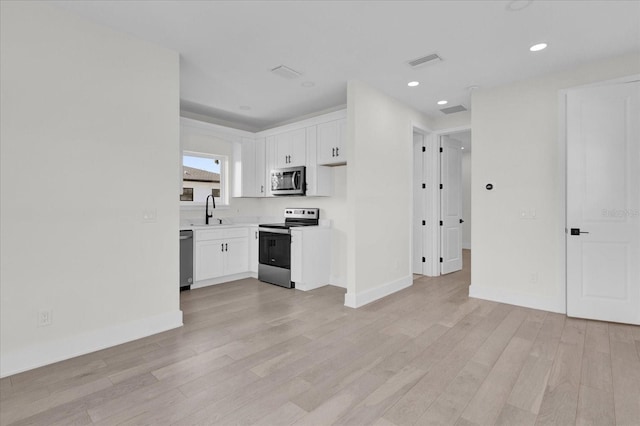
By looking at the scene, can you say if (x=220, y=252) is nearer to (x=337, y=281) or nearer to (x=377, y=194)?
(x=337, y=281)

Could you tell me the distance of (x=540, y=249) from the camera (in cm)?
371

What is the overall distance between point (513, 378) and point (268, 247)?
356 centimetres

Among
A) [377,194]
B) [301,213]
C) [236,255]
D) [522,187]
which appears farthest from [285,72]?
[522,187]

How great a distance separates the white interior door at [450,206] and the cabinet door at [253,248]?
3115mm

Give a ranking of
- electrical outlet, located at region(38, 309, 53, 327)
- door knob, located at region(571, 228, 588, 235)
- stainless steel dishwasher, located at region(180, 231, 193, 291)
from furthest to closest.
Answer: stainless steel dishwasher, located at region(180, 231, 193, 291) < door knob, located at region(571, 228, 588, 235) < electrical outlet, located at region(38, 309, 53, 327)

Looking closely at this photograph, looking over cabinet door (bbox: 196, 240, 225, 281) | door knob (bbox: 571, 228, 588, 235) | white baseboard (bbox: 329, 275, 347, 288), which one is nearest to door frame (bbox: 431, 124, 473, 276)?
white baseboard (bbox: 329, 275, 347, 288)

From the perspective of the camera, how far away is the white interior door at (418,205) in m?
5.49

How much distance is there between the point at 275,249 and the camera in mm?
4867

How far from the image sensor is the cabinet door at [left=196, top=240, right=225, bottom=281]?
181 inches

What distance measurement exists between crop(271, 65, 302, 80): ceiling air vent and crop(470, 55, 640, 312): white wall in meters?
2.37

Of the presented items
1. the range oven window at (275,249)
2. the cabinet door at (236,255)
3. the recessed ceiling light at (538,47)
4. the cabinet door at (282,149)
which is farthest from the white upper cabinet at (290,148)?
the recessed ceiling light at (538,47)

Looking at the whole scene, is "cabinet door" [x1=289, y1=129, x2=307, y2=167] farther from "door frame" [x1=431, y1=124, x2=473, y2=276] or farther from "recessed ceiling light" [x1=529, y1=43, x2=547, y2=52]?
"recessed ceiling light" [x1=529, y1=43, x2=547, y2=52]

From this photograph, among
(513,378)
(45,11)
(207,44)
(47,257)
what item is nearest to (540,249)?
(513,378)

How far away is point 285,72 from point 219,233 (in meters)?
2.55
